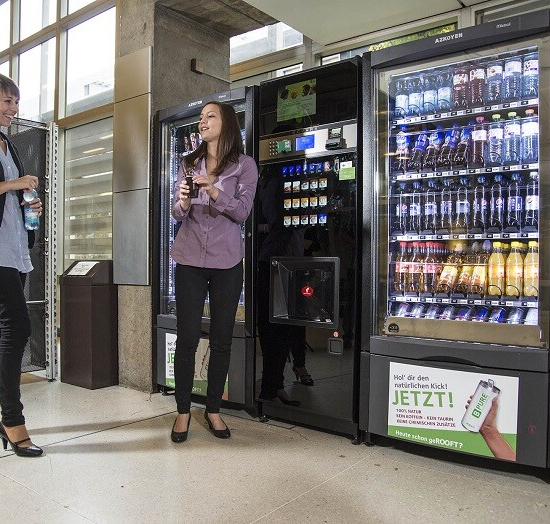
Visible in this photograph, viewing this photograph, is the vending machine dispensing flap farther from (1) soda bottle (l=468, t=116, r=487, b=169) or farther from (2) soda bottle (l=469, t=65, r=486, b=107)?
(2) soda bottle (l=469, t=65, r=486, b=107)

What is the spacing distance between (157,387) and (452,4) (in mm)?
3273

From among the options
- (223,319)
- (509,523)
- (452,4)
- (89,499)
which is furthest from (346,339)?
(452,4)

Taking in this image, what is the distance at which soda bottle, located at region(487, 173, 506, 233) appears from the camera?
250cm

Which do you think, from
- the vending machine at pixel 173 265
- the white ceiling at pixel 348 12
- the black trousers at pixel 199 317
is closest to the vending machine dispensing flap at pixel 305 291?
the vending machine at pixel 173 265

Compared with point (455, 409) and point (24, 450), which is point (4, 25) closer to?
point (24, 450)

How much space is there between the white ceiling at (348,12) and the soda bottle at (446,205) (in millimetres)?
1547

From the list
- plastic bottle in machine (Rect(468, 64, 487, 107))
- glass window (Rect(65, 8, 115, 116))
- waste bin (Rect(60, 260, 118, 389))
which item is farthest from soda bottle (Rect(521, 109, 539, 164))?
glass window (Rect(65, 8, 115, 116))

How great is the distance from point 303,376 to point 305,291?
46 centimetres

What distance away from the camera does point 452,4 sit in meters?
3.48

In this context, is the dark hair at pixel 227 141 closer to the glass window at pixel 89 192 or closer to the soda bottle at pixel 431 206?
the soda bottle at pixel 431 206

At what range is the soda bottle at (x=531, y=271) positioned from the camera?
237cm

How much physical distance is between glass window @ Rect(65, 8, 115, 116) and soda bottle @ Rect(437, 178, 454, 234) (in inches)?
152

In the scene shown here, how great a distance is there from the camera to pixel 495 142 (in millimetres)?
2523

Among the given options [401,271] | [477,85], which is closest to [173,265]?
[401,271]
